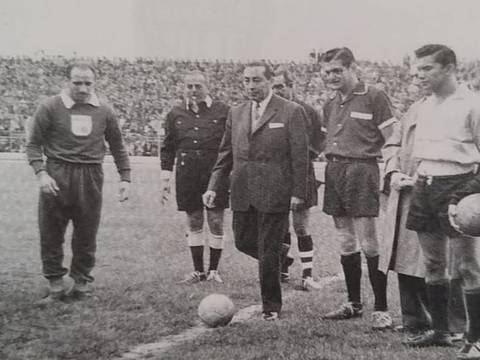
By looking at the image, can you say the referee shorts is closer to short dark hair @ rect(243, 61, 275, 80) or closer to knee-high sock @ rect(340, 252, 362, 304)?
knee-high sock @ rect(340, 252, 362, 304)

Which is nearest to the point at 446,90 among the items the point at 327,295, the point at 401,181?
the point at 401,181

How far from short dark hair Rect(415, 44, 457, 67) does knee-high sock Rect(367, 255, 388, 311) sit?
4.95ft

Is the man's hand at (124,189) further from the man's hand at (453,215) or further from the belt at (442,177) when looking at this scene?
the man's hand at (453,215)

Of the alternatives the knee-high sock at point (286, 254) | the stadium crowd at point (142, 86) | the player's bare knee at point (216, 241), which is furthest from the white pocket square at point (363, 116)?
the stadium crowd at point (142, 86)

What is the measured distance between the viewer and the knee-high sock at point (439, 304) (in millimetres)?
4164

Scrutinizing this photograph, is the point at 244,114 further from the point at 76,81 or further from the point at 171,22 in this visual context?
the point at 171,22

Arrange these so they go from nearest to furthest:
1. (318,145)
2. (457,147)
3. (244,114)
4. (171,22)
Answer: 1. (457,147)
2. (244,114)
3. (318,145)
4. (171,22)

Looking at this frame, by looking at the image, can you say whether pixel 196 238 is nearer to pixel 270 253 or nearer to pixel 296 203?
pixel 270 253

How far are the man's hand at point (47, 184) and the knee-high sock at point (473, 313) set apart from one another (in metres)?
3.23

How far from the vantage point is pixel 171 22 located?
1040cm

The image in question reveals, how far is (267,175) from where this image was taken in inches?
195

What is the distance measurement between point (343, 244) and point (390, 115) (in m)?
1.00

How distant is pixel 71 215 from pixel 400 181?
110 inches

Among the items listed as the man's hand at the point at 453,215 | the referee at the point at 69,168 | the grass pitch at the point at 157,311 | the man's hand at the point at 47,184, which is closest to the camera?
the man's hand at the point at 453,215
